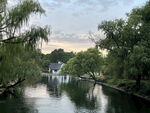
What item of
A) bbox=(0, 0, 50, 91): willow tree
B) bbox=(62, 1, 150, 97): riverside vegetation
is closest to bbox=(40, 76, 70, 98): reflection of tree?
bbox=(62, 1, 150, 97): riverside vegetation

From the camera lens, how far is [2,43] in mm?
7578

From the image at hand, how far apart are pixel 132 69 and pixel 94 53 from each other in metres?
28.7

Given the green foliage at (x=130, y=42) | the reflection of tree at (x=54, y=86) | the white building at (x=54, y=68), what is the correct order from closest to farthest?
1. the green foliage at (x=130, y=42)
2. the reflection of tree at (x=54, y=86)
3. the white building at (x=54, y=68)

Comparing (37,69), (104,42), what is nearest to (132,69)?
(104,42)

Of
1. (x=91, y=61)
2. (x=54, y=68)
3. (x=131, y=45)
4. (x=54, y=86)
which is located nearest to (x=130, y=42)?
(x=131, y=45)

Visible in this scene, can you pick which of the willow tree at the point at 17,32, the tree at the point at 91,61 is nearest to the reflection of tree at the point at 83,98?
the willow tree at the point at 17,32

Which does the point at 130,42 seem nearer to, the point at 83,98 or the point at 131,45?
the point at 131,45

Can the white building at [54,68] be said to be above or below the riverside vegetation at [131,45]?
below

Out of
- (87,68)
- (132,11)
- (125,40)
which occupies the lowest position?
(87,68)

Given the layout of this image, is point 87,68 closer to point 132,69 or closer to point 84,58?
point 84,58

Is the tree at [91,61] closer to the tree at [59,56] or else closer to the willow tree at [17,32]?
the willow tree at [17,32]

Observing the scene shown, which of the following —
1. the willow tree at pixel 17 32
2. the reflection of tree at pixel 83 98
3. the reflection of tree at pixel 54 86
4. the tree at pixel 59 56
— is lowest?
the reflection of tree at pixel 83 98

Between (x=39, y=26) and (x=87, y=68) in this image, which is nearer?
(x=39, y=26)

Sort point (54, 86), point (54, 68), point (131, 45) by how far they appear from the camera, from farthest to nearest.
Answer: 1. point (54, 68)
2. point (54, 86)
3. point (131, 45)
